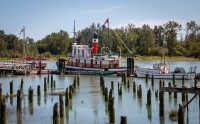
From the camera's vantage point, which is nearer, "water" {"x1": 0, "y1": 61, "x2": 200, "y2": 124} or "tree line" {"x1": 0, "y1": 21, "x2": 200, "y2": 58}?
"water" {"x1": 0, "y1": 61, "x2": 200, "y2": 124}

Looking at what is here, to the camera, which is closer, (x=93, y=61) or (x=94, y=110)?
(x=94, y=110)

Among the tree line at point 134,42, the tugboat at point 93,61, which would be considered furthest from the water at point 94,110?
the tree line at point 134,42

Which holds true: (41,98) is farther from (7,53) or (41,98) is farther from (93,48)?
(7,53)

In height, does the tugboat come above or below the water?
above

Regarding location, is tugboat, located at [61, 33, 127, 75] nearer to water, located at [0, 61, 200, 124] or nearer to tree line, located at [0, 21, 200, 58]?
water, located at [0, 61, 200, 124]

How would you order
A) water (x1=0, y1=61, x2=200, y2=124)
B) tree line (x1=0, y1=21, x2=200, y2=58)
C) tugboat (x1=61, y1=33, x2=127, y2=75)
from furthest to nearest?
tree line (x1=0, y1=21, x2=200, y2=58)
tugboat (x1=61, y1=33, x2=127, y2=75)
water (x1=0, y1=61, x2=200, y2=124)

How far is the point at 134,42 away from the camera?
564 ft

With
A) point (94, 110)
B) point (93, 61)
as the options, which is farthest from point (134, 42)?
point (94, 110)

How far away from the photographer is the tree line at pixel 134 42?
160 m

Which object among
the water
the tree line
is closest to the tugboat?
the water

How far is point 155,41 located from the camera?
180 m

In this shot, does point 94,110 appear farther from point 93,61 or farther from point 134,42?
point 134,42

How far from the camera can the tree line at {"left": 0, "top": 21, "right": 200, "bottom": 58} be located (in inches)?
6314

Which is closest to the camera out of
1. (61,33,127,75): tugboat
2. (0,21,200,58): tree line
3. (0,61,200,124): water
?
(0,61,200,124): water
